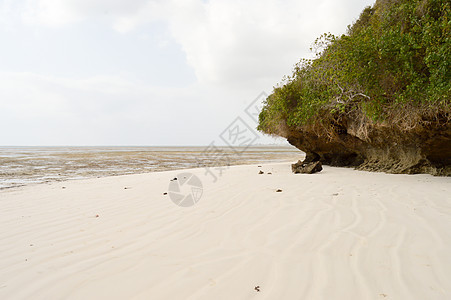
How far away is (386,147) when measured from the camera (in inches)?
343

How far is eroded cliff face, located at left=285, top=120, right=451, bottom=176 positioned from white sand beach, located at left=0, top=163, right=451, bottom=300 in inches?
124

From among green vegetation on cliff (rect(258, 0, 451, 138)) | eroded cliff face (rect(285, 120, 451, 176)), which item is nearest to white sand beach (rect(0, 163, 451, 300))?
green vegetation on cliff (rect(258, 0, 451, 138))

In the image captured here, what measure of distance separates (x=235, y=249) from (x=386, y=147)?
848 centimetres

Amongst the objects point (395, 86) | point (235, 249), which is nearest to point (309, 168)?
point (395, 86)

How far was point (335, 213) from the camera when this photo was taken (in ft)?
11.7

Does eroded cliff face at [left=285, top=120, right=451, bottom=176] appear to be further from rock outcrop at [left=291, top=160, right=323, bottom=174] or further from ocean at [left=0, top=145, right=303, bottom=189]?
ocean at [left=0, top=145, right=303, bottom=189]

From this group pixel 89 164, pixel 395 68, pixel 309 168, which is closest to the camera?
pixel 395 68

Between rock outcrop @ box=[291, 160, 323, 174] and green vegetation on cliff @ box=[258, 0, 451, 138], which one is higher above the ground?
green vegetation on cliff @ box=[258, 0, 451, 138]

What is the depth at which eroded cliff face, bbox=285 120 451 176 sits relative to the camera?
A: 6.87m

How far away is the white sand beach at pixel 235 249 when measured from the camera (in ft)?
6.17

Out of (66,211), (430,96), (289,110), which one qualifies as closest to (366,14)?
(289,110)

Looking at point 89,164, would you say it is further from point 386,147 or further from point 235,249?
point 386,147

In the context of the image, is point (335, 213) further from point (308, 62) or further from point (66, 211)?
point (308, 62)

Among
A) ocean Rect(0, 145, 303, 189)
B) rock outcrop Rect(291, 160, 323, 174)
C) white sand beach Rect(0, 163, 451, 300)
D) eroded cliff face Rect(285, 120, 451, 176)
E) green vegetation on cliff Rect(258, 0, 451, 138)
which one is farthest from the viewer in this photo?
ocean Rect(0, 145, 303, 189)
